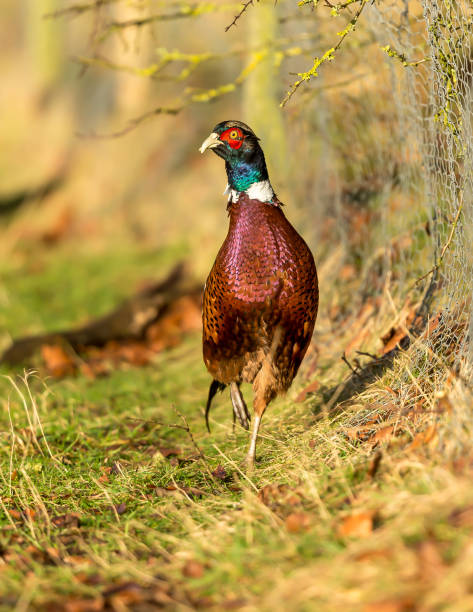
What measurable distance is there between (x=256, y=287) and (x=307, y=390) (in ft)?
4.00

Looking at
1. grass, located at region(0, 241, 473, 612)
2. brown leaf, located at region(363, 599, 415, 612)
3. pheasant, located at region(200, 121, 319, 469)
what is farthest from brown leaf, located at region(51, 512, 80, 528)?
brown leaf, located at region(363, 599, 415, 612)

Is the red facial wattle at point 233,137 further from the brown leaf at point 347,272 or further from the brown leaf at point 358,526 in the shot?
the brown leaf at point 347,272

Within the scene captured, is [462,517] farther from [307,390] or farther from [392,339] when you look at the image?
[307,390]

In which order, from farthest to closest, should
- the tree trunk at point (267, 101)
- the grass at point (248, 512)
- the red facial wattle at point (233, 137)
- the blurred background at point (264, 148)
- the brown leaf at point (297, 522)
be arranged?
the tree trunk at point (267, 101) < the blurred background at point (264, 148) < the red facial wattle at point (233, 137) < the brown leaf at point (297, 522) < the grass at point (248, 512)

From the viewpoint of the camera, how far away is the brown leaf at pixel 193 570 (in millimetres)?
2234

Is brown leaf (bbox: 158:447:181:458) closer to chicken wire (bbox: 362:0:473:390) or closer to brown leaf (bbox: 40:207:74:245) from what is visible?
chicken wire (bbox: 362:0:473:390)

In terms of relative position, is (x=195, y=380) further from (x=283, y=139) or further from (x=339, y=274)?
(x=283, y=139)

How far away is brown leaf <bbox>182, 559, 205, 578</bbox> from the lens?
2234 mm

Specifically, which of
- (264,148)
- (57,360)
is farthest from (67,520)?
(264,148)

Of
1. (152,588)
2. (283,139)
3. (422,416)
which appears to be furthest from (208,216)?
(152,588)

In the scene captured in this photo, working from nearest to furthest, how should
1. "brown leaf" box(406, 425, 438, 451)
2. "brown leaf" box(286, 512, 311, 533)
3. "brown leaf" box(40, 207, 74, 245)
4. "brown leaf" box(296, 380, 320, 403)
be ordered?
1. "brown leaf" box(286, 512, 311, 533)
2. "brown leaf" box(406, 425, 438, 451)
3. "brown leaf" box(296, 380, 320, 403)
4. "brown leaf" box(40, 207, 74, 245)

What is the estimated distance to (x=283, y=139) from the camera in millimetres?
6227

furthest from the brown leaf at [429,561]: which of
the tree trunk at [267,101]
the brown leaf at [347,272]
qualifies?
the tree trunk at [267,101]

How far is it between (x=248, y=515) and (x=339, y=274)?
316 centimetres
